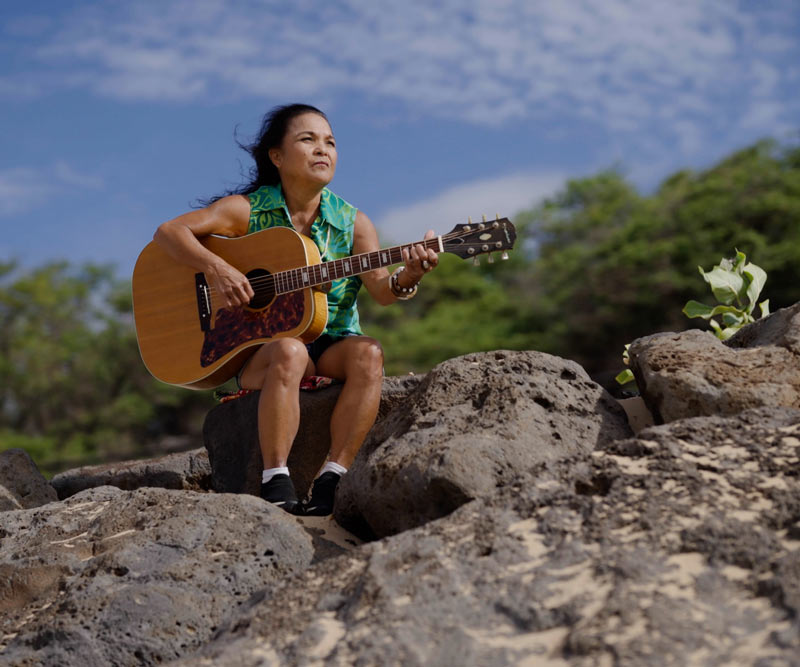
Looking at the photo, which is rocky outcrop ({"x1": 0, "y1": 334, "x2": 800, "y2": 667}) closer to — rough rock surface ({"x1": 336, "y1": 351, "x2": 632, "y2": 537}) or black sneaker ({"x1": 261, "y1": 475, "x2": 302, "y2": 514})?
rough rock surface ({"x1": 336, "y1": 351, "x2": 632, "y2": 537})

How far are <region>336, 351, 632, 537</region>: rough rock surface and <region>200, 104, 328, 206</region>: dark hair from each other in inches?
53.4

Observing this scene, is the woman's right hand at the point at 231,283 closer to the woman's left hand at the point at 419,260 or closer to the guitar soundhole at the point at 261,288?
the guitar soundhole at the point at 261,288

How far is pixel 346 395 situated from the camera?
3.98 m

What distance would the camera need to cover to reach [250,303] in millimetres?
4203

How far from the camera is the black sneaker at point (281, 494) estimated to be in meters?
3.64

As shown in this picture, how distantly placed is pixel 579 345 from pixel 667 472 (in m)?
13.6

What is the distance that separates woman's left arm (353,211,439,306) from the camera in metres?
3.86

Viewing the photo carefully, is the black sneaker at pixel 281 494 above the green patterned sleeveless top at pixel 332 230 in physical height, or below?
below

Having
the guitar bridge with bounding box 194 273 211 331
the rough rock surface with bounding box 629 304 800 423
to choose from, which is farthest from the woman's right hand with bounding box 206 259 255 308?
the rough rock surface with bounding box 629 304 800 423

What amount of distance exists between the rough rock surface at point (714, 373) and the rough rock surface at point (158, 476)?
2606 mm

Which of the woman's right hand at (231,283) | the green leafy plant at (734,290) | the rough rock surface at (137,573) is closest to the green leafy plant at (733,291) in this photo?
the green leafy plant at (734,290)

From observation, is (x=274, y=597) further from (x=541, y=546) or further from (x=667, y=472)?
(x=667, y=472)

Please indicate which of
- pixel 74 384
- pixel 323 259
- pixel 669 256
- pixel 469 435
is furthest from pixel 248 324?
pixel 74 384

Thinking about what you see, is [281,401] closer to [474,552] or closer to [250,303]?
[250,303]
